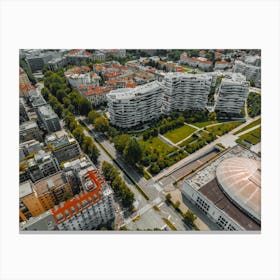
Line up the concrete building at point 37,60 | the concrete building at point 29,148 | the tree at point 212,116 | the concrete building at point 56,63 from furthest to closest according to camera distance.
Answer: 1. the concrete building at point 56,63
2. the concrete building at point 37,60
3. the tree at point 212,116
4. the concrete building at point 29,148

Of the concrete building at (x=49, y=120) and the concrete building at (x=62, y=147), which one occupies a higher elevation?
the concrete building at (x=49, y=120)

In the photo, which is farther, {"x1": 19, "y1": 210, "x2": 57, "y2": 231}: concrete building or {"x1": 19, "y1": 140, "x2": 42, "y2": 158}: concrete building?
{"x1": 19, "y1": 140, "x2": 42, "y2": 158}: concrete building

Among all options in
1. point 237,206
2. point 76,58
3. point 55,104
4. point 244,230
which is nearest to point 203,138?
point 237,206

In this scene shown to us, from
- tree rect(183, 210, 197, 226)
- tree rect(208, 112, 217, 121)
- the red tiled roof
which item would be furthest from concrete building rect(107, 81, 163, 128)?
tree rect(183, 210, 197, 226)

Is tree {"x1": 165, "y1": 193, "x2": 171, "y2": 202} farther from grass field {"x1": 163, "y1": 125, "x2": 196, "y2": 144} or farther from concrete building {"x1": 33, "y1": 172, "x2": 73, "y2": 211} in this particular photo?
grass field {"x1": 163, "y1": 125, "x2": 196, "y2": 144}

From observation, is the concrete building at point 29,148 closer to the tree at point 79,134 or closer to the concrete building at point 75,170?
the tree at point 79,134

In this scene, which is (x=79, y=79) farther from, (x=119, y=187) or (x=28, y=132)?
(x=119, y=187)

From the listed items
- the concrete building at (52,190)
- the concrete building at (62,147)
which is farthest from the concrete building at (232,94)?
the concrete building at (52,190)
